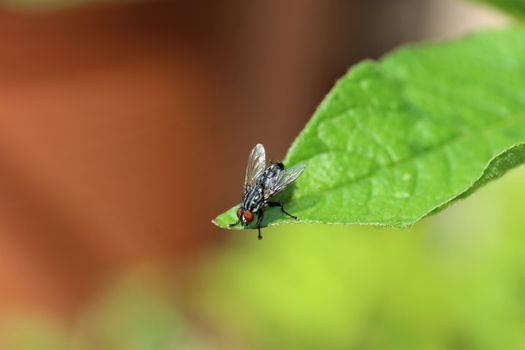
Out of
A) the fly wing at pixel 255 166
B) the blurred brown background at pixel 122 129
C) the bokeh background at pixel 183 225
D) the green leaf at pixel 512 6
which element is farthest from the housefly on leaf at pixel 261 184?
the blurred brown background at pixel 122 129

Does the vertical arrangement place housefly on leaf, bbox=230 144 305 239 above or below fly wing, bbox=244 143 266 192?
above

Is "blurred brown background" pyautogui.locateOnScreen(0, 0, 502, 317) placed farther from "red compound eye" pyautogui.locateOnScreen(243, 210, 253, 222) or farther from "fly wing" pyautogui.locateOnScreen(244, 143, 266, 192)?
"red compound eye" pyautogui.locateOnScreen(243, 210, 253, 222)

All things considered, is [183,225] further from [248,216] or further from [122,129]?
[248,216]

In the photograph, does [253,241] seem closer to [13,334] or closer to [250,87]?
[250,87]

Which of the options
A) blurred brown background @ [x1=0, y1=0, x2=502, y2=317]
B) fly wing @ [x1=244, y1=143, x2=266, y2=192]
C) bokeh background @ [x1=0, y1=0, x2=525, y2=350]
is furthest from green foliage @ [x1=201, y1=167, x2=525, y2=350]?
fly wing @ [x1=244, y1=143, x2=266, y2=192]

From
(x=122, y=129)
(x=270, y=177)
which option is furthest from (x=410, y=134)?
(x=122, y=129)

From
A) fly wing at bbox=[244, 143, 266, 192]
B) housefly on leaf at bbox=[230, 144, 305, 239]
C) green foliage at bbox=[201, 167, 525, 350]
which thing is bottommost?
green foliage at bbox=[201, 167, 525, 350]

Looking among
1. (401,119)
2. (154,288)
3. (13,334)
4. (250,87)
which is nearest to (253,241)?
(154,288)

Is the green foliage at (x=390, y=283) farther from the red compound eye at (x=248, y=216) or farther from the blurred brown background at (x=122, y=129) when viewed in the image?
the red compound eye at (x=248, y=216)
